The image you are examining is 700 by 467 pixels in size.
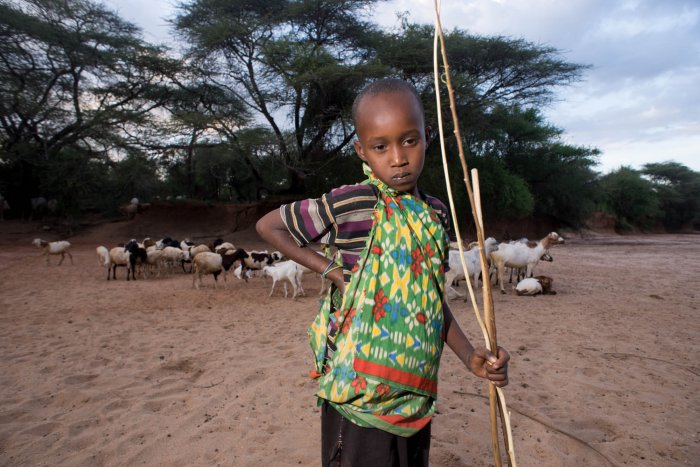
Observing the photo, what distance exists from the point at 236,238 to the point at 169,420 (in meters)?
15.7

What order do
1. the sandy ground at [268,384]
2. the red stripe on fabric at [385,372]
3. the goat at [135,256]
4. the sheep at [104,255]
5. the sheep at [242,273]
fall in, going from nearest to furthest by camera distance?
1. the red stripe on fabric at [385,372]
2. the sandy ground at [268,384]
3. the sheep at [242,273]
4. the goat at [135,256]
5. the sheep at [104,255]

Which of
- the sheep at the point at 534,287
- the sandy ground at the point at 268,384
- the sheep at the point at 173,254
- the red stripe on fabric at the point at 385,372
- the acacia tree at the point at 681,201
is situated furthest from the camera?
→ the acacia tree at the point at 681,201

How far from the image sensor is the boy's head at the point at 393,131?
3.94 ft

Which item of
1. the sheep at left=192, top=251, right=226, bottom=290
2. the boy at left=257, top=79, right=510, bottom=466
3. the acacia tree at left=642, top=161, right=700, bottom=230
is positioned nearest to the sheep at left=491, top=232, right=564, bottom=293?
the sheep at left=192, top=251, right=226, bottom=290

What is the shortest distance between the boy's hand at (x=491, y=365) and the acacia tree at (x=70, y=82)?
1952 centimetres

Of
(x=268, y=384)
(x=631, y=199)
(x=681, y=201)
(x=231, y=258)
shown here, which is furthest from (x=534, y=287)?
(x=681, y=201)

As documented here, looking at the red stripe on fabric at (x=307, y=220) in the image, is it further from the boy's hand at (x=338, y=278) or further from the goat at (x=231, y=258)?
the goat at (x=231, y=258)

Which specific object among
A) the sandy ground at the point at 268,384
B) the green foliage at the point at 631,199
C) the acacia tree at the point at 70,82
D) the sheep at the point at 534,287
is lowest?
the sandy ground at the point at 268,384

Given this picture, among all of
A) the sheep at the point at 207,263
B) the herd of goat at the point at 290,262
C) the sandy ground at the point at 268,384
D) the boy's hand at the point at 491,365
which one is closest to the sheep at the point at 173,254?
the herd of goat at the point at 290,262

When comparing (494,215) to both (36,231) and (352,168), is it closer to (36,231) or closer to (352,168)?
(352,168)

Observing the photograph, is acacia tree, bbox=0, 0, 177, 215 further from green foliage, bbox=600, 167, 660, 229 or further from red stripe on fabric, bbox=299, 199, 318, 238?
green foliage, bbox=600, 167, 660, 229

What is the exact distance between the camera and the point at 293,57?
15523mm

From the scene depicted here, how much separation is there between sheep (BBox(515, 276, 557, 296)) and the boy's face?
7790 millimetres

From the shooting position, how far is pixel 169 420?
3127mm
